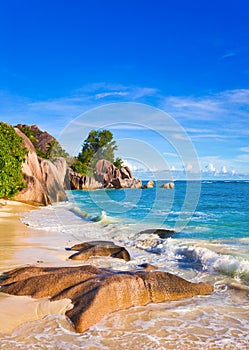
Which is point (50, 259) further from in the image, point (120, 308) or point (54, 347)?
point (54, 347)

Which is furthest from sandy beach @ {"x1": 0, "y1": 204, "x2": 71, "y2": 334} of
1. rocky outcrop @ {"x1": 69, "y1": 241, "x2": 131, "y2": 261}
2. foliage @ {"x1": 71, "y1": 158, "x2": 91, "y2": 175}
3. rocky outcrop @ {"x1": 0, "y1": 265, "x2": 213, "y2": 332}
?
foliage @ {"x1": 71, "y1": 158, "x2": 91, "y2": 175}

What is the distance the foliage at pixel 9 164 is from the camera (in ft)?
59.8

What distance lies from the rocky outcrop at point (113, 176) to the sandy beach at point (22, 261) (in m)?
44.9

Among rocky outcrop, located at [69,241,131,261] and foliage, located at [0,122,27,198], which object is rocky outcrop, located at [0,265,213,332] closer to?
rocky outcrop, located at [69,241,131,261]

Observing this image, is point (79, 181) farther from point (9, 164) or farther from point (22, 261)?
point (22, 261)

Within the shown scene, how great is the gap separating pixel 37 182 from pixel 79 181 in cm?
2955

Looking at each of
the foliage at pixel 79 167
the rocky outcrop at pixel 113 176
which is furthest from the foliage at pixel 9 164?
the rocky outcrop at pixel 113 176

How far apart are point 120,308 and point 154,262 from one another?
367 centimetres

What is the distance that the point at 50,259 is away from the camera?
25.7 feet

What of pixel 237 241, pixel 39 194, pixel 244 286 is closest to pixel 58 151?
pixel 39 194

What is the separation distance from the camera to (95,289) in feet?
15.2

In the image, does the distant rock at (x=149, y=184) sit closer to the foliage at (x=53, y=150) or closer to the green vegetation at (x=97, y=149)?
the green vegetation at (x=97, y=149)

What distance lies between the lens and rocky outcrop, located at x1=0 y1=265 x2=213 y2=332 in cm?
439

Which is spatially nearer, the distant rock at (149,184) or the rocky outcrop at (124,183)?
the rocky outcrop at (124,183)
